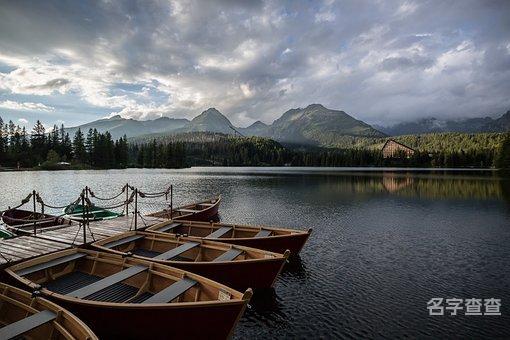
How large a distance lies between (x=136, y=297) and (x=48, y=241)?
994 cm

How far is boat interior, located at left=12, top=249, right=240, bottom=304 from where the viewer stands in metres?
11.1

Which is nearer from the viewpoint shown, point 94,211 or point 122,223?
point 122,223

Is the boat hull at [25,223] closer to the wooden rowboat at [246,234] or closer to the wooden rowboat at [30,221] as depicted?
the wooden rowboat at [30,221]

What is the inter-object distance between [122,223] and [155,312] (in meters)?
16.4

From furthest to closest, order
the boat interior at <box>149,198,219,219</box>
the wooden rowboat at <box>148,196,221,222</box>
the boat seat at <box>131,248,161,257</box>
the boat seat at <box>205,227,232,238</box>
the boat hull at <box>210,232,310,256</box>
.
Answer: the boat interior at <box>149,198,219,219</box> → the wooden rowboat at <box>148,196,221,222</box> → the boat seat at <box>205,227,232,238</box> → the boat hull at <box>210,232,310,256</box> → the boat seat at <box>131,248,161,257</box>

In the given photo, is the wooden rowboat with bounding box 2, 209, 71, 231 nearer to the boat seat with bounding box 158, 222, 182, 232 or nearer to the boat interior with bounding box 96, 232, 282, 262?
the boat seat with bounding box 158, 222, 182, 232

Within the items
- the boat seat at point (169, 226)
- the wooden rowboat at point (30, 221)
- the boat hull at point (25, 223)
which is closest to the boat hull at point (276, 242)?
the boat seat at point (169, 226)

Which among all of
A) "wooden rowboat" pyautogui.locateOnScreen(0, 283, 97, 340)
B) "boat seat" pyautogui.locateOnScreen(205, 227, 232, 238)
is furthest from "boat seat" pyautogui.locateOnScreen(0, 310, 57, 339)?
"boat seat" pyautogui.locateOnScreen(205, 227, 232, 238)

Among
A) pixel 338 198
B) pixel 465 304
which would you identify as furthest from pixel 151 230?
pixel 338 198

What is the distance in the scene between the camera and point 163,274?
12.4 m

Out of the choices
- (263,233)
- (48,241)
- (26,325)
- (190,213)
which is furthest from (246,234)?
(26,325)

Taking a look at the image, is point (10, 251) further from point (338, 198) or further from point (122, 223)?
point (338, 198)

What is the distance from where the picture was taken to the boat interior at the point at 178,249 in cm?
1605

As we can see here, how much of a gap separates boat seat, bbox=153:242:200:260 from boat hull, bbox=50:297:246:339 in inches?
192
